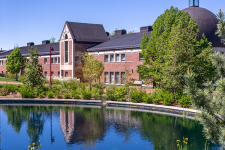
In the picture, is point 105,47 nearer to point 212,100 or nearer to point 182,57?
point 182,57

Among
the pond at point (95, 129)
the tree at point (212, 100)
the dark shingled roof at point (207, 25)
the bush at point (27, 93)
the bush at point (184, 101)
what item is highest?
the dark shingled roof at point (207, 25)

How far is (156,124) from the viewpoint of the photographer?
16625 mm

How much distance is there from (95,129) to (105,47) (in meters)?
30.6

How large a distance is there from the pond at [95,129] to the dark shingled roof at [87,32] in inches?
1122

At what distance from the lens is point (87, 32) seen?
5081 cm

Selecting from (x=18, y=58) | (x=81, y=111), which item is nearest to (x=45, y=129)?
(x=81, y=111)

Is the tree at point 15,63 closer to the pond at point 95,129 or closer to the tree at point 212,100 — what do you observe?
the pond at point 95,129

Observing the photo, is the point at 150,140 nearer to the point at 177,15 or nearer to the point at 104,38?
the point at 177,15

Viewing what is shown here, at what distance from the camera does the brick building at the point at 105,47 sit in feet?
119

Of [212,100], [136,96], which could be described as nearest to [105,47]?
[136,96]

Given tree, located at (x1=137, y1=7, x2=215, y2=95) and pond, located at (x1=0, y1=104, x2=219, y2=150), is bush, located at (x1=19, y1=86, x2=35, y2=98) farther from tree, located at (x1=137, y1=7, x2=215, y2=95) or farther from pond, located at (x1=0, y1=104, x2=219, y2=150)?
tree, located at (x1=137, y1=7, x2=215, y2=95)

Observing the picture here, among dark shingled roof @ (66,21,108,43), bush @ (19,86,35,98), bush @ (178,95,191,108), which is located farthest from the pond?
dark shingled roof @ (66,21,108,43)

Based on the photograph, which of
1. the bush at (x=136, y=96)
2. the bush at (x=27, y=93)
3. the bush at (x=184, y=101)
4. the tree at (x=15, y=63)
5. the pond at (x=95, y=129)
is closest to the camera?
the pond at (x=95, y=129)

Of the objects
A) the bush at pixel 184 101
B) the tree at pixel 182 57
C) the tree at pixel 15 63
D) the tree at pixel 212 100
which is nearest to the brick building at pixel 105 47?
the tree at pixel 15 63
